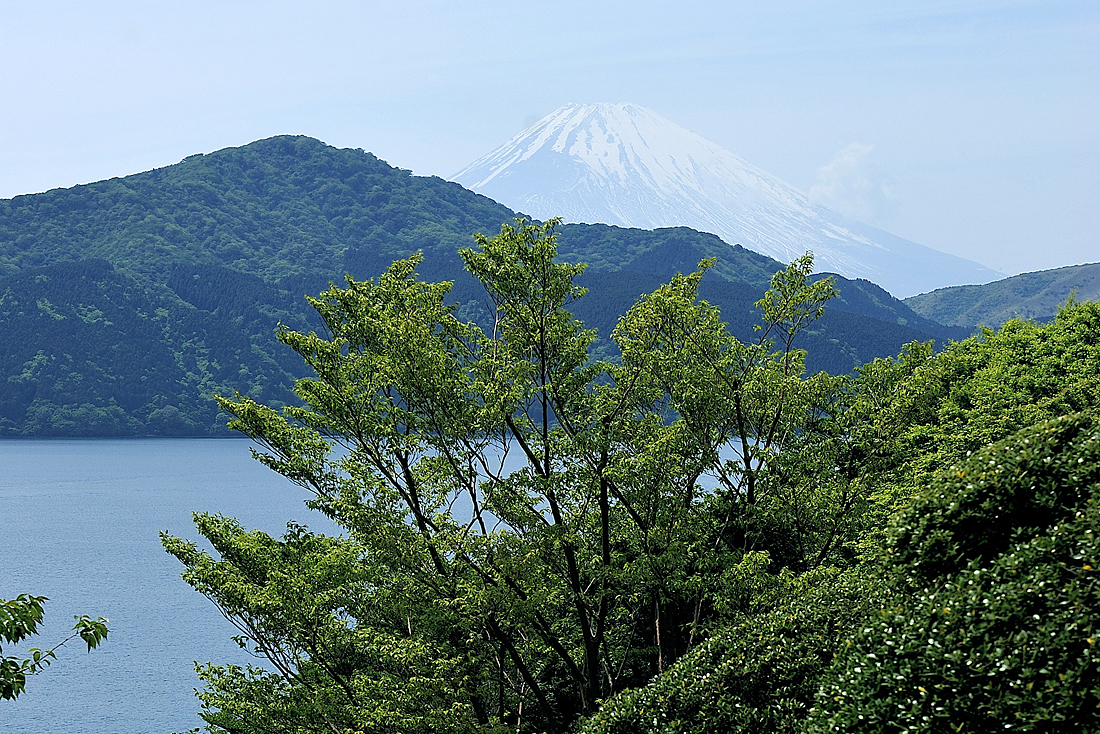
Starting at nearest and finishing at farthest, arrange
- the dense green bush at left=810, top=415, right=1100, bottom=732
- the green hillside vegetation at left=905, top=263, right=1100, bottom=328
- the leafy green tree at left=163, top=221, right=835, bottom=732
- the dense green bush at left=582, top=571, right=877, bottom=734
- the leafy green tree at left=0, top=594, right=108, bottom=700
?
the dense green bush at left=810, top=415, right=1100, bottom=732, the leafy green tree at left=0, top=594, right=108, bottom=700, the dense green bush at left=582, top=571, right=877, bottom=734, the leafy green tree at left=163, top=221, right=835, bottom=732, the green hillside vegetation at left=905, top=263, right=1100, bottom=328

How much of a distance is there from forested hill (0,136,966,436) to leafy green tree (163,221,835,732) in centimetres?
8142

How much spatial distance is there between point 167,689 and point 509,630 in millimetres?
22661

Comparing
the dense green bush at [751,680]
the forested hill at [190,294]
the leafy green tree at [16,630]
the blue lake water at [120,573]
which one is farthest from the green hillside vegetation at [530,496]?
the forested hill at [190,294]

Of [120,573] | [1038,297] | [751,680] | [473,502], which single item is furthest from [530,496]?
[1038,297]

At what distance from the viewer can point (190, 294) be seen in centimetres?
15400

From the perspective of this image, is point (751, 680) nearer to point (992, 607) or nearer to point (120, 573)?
point (992, 607)

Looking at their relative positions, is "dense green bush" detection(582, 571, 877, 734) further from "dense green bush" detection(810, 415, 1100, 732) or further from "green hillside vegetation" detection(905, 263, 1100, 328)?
"green hillside vegetation" detection(905, 263, 1100, 328)

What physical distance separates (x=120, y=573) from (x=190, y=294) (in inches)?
4484

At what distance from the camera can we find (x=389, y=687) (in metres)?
13.2

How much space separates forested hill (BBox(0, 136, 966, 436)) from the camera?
124 m

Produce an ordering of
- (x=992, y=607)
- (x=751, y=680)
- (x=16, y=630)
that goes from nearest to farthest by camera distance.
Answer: (x=992, y=607)
(x=16, y=630)
(x=751, y=680)

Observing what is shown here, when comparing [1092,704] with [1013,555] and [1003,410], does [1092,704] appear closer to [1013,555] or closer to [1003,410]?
[1013,555]

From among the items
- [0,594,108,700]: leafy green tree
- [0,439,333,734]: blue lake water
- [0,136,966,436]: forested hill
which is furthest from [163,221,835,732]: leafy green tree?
[0,136,966,436]: forested hill

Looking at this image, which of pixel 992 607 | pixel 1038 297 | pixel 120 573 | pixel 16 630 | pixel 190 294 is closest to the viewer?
pixel 992 607
